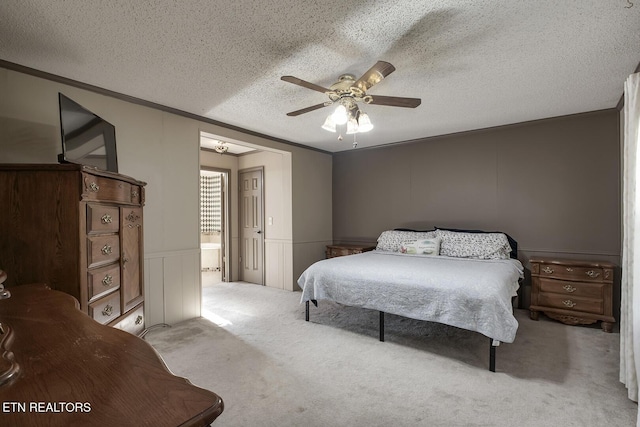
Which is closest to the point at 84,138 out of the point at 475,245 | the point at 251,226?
the point at 251,226

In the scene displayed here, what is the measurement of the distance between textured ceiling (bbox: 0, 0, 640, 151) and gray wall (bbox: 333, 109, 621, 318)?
65 cm

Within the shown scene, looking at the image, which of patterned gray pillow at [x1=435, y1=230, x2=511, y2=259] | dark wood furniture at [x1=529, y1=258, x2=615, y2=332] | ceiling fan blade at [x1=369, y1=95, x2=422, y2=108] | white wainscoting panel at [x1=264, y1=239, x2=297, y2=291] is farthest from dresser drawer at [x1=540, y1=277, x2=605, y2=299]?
white wainscoting panel at [x1=264, y1=239, x2=297, y2=291]

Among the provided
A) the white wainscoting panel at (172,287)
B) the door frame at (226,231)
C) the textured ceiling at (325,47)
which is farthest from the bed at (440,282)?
the door frame at (226,231)

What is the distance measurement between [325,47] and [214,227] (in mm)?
6120

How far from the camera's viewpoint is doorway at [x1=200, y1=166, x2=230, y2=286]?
601 centimetres

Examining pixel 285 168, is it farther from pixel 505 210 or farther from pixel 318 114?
pixel 505 210

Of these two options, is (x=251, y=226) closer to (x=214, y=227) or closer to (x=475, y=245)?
(x=214, y=227)

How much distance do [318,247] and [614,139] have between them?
4.23 meters

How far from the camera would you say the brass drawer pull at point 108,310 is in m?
2.06

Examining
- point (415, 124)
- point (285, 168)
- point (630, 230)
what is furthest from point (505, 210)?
point (285, 168)

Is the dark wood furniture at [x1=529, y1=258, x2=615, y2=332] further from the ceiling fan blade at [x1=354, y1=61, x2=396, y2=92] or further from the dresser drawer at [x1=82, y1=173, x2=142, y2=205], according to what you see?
the dresser drawer at [x1=82, y1=173, x2=142, y2=205]

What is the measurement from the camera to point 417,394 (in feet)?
7.08

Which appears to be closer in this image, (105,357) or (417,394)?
(105,357)

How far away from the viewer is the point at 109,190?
2104mm
